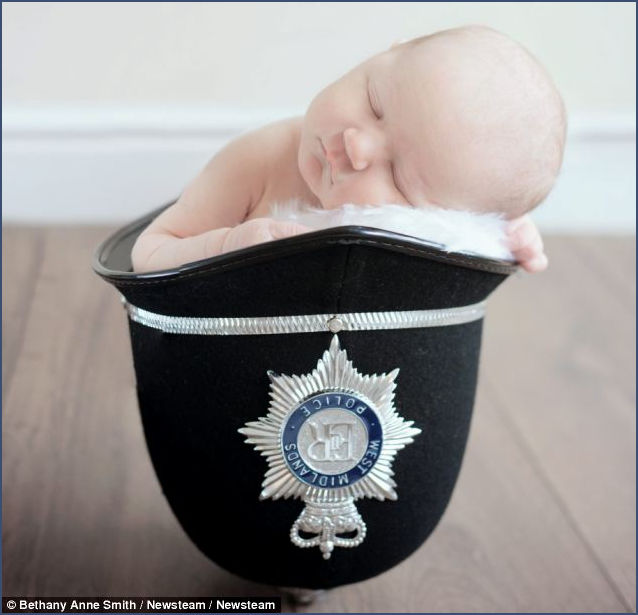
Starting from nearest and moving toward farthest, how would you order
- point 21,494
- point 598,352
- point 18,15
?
point 21,494 → point 598,352 → point 18,15

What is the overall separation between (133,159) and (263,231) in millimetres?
1250

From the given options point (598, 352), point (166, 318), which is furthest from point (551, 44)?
point (166, 318)

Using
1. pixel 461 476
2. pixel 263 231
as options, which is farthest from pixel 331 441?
pixel 461 476

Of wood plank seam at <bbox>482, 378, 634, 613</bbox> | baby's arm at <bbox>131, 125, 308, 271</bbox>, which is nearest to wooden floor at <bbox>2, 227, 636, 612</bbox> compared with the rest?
wood plank seam at <bbox>482, 378, 634, 613</bbox>

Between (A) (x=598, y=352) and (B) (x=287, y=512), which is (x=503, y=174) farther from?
(A) (x=598, y=352)

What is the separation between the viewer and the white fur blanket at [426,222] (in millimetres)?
755

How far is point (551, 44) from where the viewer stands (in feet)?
6.13

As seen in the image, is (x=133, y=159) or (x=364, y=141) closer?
(x=364, y=141)

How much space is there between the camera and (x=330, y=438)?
2.53 feet

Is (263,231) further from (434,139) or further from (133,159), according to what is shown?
(133,159)

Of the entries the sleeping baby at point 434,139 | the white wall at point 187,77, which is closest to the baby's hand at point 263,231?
the sleeping baby at point 434,139

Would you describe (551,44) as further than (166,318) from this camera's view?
Yes

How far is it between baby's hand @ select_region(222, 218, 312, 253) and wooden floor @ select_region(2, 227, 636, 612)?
1.33ft

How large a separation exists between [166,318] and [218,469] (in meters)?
0.13
